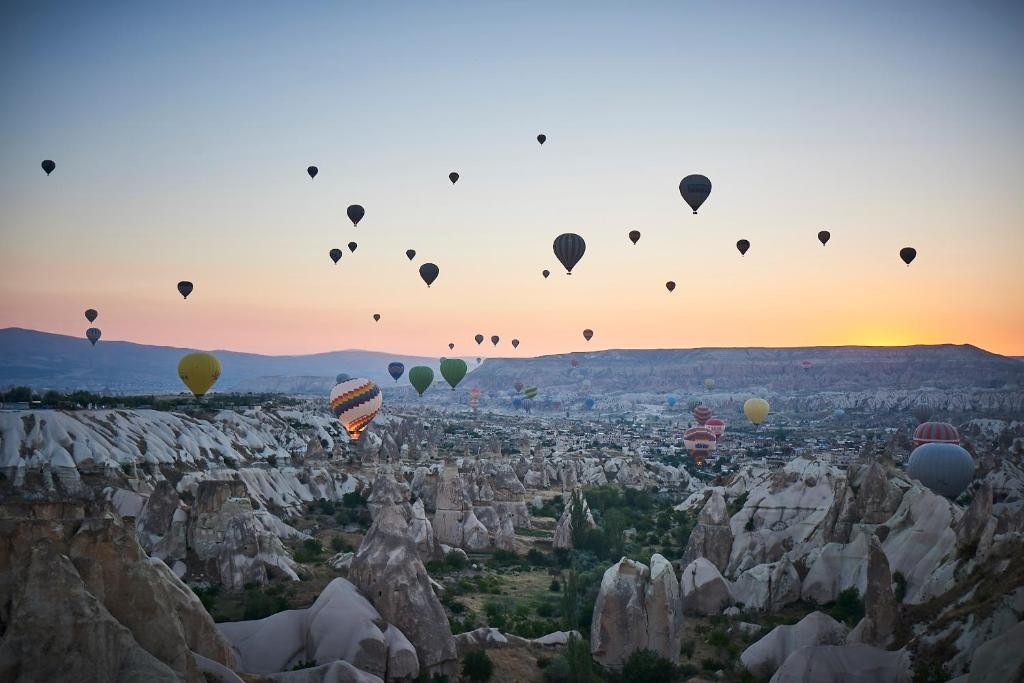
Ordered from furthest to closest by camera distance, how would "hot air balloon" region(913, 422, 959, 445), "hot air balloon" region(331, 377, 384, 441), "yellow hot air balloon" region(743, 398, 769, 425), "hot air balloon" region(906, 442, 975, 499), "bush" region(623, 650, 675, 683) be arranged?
"yellow hot air balloon" region(743, 398, 769, 425) < "hot air balloon" region(331, 377, 384, 441) < "hot air balloon" region(913, 422, 959, 445) < "hot air balloon" region(906, 442, 975, 499) < "bush" region(623, 650, 675, 683)

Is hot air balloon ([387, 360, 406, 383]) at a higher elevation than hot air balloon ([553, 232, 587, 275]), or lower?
lower

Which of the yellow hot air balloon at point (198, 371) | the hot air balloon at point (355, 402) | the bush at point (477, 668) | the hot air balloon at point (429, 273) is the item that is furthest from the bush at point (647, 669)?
the hot air balloon at point (355, 402)

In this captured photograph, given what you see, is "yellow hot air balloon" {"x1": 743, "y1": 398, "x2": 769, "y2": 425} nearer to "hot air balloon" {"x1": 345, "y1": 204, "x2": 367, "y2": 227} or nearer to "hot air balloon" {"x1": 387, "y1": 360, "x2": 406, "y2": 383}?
"hot air balloon" {"x1": 387, "y1": 360, "x2": 406, "y2": 383}

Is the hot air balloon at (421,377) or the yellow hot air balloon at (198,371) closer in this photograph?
the yellow hot air balloon at (198,371)

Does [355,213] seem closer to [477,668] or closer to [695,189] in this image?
[695,189]

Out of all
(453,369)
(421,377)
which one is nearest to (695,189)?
(453,369)

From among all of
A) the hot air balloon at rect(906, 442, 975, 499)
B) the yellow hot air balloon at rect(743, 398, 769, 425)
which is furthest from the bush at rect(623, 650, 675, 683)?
the yellow hot air balloon at rect(743, 398, 769, 425)

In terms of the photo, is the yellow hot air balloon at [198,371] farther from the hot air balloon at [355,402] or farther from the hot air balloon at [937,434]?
the hot air balloon at [937,434]
